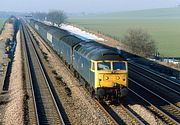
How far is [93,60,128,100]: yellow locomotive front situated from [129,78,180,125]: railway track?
6.58 feet

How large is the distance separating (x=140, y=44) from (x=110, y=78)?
32.8 m

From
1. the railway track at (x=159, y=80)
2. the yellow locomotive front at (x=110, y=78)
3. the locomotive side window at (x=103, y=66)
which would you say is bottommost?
the railway track at (x=159, y=80)

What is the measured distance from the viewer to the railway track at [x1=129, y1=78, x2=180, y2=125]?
706 inches

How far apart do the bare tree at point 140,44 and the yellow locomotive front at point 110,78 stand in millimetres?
29970

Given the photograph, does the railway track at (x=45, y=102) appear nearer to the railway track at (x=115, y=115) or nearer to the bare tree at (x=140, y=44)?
the railway track at (x=115, y=115)

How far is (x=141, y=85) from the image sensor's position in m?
26.5

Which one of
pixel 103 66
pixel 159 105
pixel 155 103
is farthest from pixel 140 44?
pixel 103 66

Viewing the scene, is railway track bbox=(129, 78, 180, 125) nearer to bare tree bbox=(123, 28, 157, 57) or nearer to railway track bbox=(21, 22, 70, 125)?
railway track bbox=(21, 22, 70, 125)

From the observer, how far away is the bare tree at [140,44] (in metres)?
50.6

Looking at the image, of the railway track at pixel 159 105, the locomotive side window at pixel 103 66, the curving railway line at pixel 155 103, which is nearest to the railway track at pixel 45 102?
the curving railway line at pixel 155 103

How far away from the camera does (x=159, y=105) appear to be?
67.7 ft

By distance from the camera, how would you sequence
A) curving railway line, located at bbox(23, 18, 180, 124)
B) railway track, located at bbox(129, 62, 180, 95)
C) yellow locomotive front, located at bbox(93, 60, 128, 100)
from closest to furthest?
curving railway line, located at bbox(23, 18, 180, 124) → yellow locomotive front, located at bbox(93, 60, 128, 100) → railway track, located at bbox(129, 62, 180, 95)

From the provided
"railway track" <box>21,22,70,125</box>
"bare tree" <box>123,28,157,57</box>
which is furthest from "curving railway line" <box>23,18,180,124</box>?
"bare tree" <box>123,28,157,57</box>

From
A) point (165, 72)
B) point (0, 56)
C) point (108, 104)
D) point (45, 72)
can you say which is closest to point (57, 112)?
point (108, 104)
